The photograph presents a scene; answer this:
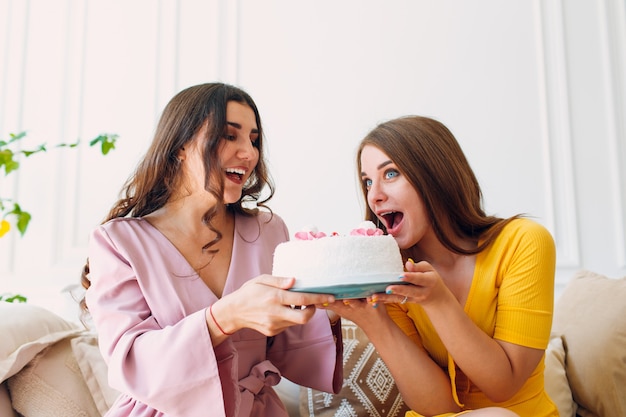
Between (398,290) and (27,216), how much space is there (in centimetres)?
210

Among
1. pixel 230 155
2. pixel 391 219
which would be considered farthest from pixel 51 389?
pixel 391 219

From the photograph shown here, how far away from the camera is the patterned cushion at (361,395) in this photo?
1845mm

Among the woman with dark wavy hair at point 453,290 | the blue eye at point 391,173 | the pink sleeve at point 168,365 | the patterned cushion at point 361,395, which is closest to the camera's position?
the pink sleeve at point 168,365

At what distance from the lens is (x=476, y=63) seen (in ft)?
8.55

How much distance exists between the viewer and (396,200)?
4.95 feet

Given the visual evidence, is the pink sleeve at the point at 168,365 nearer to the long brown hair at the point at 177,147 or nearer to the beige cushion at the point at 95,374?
the long brown hair at the point at 177,147

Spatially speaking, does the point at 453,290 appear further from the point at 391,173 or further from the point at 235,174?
the point at 235,174

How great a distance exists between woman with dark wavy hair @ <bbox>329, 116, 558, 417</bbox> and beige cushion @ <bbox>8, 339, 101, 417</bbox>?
3.21ft

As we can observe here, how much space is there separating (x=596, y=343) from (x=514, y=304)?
0.66 m

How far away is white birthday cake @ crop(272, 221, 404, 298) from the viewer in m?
1.05

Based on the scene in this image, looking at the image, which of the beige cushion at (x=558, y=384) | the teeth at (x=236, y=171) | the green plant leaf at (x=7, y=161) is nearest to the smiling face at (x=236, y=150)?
the teeth at (x=236, y=171)

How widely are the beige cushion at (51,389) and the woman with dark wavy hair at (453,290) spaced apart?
98 centimetres

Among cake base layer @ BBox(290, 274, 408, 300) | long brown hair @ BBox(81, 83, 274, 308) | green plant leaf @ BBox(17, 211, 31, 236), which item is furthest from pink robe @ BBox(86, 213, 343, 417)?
green plant leaf @ BBox(17, 211, 31, 236)

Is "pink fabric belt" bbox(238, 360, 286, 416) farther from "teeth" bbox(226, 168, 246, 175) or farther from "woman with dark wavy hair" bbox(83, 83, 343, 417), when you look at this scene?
"teeth" bbox(226, 168, 246, 175)
